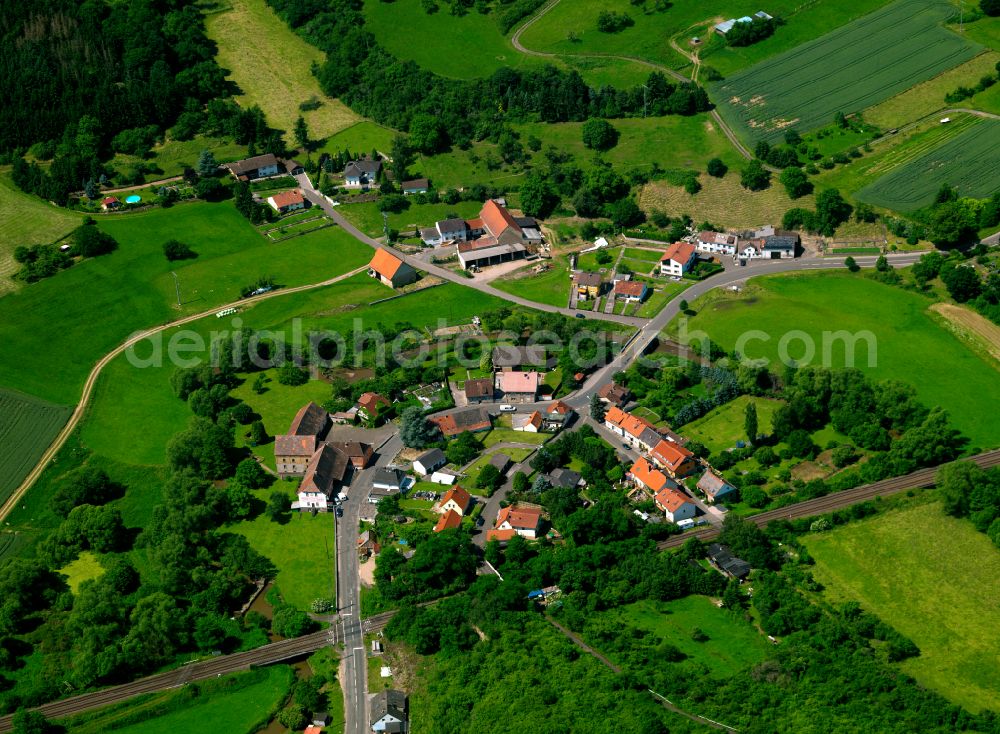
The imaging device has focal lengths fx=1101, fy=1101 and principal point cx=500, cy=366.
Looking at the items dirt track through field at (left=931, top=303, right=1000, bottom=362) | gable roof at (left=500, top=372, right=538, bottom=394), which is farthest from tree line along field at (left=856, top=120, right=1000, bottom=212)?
gable roof at (left=500, top=372, right=538, bottom=394)

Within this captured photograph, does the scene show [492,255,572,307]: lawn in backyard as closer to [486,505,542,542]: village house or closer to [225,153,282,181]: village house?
[486,505,542,542]: village house

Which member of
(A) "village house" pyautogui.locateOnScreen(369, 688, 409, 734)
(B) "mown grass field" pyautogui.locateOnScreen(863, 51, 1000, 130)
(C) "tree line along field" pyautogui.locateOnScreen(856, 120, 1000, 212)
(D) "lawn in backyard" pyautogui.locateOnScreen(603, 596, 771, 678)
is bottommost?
(A) "village house" pyautogui.locateOnScreen(369, 688, 409, 734)

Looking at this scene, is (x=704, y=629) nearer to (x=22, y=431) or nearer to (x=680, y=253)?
(x=680, y=253)

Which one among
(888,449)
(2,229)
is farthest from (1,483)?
(888,449)

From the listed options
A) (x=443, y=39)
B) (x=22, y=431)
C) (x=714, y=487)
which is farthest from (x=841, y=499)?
(x=443, y=39)

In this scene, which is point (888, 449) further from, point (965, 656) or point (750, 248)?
point (750, 248)

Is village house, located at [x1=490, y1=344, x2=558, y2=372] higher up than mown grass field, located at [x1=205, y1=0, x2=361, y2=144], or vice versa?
mown grass field, located at [x1=205, y1=0, x2=361, y2=144]

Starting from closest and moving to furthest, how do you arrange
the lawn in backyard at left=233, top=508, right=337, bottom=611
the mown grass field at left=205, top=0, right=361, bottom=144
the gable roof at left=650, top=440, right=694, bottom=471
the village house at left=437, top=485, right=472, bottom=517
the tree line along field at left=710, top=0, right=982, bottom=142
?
the lawn in backyard at left=233, top=508, right=337, bottom=611
the village house at left=437, top=485, right=472, bottom=517
the gable roof at left=650, top=440, right=694, bottom=471
the tree line along field at left=710, top=0, right=982, bottom=142
the mown grass field at left=205, top=0, right=361, bottom=144
